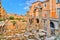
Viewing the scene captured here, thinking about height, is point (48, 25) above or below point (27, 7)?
below

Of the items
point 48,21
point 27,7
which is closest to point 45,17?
point 48,21

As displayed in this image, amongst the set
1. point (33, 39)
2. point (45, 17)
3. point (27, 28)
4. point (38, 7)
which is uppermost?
point (38, 7)

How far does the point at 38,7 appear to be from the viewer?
354cm

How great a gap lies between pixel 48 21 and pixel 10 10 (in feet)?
2.75

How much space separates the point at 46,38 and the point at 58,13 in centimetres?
58

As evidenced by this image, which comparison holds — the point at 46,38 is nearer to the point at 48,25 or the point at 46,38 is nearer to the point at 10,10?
the point at 48,25

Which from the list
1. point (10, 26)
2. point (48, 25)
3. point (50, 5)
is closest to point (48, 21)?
point (48, 25)

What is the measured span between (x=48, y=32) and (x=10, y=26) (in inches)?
32.2

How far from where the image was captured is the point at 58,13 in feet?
11.1

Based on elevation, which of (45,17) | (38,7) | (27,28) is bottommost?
(27,28)

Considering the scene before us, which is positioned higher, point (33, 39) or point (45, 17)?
point (45, 17)

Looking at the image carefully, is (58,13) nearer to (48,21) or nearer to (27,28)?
(48,21)

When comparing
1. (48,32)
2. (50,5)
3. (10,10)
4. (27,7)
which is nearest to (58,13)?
(50,5)

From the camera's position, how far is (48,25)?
348cm
